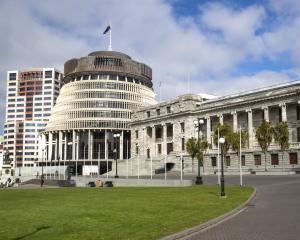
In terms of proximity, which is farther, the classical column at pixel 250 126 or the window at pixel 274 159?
the classical column at pixel 250 126

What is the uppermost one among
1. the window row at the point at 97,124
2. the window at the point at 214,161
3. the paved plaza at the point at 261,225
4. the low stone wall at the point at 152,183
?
the window row at the point at 97,124

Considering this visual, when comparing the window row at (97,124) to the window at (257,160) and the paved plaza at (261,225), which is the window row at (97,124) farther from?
the paved plaza at (261,225)

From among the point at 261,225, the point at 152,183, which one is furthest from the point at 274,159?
the point at 261,225

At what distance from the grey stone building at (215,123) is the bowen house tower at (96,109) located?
24301mm

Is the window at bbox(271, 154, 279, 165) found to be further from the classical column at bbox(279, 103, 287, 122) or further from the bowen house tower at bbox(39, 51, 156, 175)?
the bowen house tower at bbox(39, 51, 156, 175)

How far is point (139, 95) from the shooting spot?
527ft

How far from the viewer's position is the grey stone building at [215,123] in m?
86.5

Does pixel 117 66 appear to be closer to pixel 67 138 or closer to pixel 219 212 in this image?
pixel 67 138

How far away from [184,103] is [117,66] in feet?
183

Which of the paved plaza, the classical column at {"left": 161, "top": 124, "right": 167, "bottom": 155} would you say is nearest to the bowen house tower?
the classical column at {"left": 161, "top": 124, "right": 167, "bottom": 155}

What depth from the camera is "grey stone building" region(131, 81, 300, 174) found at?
86.5m

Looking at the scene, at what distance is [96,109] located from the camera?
152 m

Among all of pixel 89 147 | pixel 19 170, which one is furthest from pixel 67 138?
pixel 19 170

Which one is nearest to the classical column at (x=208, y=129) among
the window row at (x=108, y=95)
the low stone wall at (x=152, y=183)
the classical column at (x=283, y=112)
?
the classical column at (x=283, y=112)
